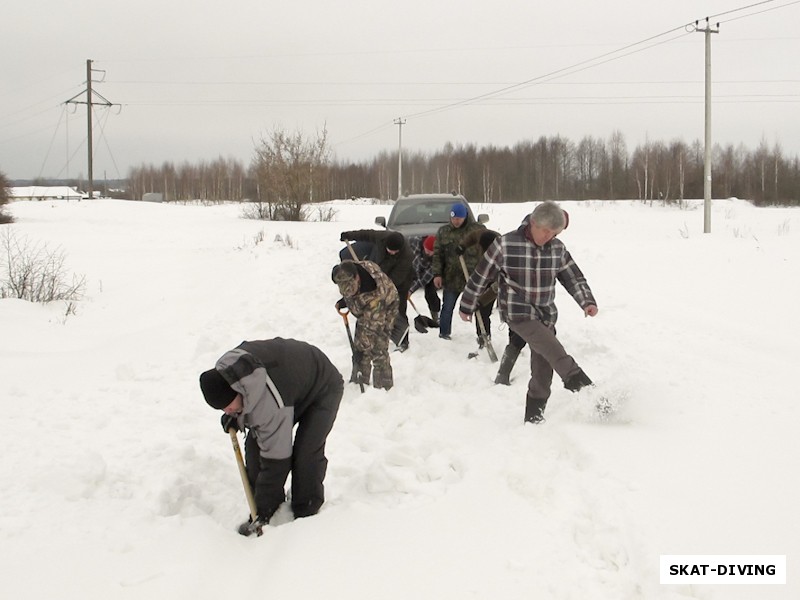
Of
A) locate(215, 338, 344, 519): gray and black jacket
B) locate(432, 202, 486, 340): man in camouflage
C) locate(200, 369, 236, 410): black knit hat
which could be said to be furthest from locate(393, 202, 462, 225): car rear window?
locate(200, 369, 236, 410): black knit hat

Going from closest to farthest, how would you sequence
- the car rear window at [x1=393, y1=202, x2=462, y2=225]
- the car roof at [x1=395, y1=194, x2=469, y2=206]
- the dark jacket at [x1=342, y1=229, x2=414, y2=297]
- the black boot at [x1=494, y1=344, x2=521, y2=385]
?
1. the black boot at [x1=494, y1=344, x2=521, y2=385]
2. the dark jacket at [x1=342, y1=229, x2=414, y2=297]
3. the car rear window at [x1=393, y1=202, x2=462, y2=225]
4. the car roof at [x1=395, y1=194, x2=469, y2=206]

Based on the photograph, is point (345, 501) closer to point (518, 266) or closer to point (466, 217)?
point (518, 266)

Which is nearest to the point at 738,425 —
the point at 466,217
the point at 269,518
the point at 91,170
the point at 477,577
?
the point at 477,577

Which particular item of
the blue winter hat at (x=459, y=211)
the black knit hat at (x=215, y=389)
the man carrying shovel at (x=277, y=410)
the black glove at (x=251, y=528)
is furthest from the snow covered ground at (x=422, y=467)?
the blue winter hat at (x=459, y=211)

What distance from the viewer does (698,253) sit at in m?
13.7

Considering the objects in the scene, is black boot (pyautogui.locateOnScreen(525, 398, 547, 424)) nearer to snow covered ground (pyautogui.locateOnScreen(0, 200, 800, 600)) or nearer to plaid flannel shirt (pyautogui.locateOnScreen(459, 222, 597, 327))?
snow covered ground (pyautogui.locateOnScreen(0, 200, 800, 600))

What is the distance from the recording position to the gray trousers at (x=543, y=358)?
477 centimetres

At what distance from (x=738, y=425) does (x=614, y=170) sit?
60.4 metres

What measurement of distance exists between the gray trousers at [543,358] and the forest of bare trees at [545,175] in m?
44.3

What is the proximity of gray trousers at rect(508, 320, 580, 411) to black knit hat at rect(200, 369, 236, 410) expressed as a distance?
2.46m

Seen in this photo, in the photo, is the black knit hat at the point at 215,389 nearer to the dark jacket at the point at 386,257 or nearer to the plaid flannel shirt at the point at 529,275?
the plaid flannel shirt at the point at 529,275

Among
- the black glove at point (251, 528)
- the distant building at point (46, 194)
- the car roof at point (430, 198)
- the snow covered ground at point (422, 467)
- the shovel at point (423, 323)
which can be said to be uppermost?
the distant building at point (46, 194)

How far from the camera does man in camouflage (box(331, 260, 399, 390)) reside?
234 inches

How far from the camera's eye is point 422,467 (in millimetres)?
4480
